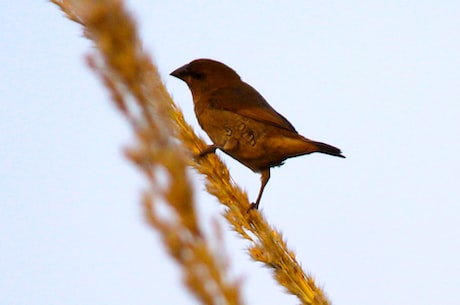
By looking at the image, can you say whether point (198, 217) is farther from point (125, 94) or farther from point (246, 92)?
point (246, 92)

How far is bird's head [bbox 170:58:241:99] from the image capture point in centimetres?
518

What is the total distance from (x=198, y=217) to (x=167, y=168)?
0.26ft

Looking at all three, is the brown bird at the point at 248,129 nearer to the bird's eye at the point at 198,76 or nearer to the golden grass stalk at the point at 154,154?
the bird's eye at the point at 198,76

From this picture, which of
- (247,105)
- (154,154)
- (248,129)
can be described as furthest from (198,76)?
(154,154)

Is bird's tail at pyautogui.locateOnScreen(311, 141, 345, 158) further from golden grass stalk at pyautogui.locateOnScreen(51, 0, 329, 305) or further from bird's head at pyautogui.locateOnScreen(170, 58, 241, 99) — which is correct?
golden grass stalk at pyautogui.locateOnScreen(51, 0, 329, 305)

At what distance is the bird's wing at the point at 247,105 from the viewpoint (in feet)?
15.9

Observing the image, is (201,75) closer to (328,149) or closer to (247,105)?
(247,105)

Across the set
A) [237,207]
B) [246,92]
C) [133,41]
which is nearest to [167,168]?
[133,41]

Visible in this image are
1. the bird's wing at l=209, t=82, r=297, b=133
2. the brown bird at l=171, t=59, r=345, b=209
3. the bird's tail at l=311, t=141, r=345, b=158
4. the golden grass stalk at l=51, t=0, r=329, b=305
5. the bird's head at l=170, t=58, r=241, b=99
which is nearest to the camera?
the golden grass stalk at l=51, t=0, r=329, b=305

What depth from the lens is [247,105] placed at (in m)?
4.95

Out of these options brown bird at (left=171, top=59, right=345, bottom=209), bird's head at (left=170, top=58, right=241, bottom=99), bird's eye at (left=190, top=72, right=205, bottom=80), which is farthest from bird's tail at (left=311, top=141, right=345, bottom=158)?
bird's eye at (left=190, top=72, right=205, bottom=80)

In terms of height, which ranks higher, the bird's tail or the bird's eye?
the bird's eye

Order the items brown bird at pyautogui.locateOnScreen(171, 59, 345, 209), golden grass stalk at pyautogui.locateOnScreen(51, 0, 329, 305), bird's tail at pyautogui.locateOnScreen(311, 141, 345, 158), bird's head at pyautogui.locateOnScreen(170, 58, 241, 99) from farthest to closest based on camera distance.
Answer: bird's head at pyautogui.locateOnScreen(170, 58, 241, 99) → brown bird at pyautogui.locateOnScreen(171, 59, 345, 209) → bird's tail at pyautogui.locateOnScreen(311, 141, 345, 158) → golden grass stalk at pyautogui.locateOnScreen(51, 0, 329, 305)

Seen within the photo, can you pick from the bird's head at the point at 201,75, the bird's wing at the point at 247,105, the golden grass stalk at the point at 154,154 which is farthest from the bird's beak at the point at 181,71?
the golden grass stalk at the point at 154,154
